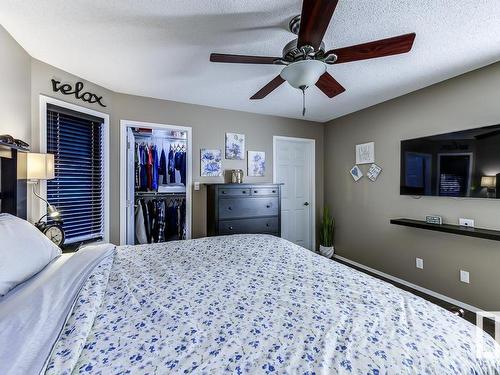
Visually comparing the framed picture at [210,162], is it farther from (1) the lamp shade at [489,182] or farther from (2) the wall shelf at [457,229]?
(1) the lamp shade at [489,182]

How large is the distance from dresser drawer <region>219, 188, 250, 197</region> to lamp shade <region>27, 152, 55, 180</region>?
1689mm

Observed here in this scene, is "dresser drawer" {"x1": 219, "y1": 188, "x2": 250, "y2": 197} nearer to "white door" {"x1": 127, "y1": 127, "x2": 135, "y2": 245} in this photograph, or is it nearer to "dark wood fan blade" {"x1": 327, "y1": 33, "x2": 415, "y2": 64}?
"white door" {"x1": 127, "y1": 127, "x2": 135, "y2": 245}

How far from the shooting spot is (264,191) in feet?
10.8

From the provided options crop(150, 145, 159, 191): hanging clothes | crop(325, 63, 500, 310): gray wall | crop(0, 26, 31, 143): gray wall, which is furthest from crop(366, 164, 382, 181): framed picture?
crop(0, 26, 31, 143): gray wall

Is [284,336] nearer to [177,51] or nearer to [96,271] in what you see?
[96,271]

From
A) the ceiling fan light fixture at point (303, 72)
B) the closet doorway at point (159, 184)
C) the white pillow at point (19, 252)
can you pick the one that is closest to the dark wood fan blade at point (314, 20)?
the ceiling fan light fixture at point (303, 72)

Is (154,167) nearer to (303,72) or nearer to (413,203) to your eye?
(303,72)

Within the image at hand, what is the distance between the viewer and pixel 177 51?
2010 mm

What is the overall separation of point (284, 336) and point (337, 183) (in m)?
3.48

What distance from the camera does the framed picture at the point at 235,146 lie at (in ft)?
11.6

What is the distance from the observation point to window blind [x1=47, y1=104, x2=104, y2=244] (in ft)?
7.89

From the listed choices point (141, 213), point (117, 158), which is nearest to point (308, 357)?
point (117, 158)

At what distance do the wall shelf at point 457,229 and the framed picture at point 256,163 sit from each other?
1932mm

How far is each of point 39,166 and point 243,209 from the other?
2.09 meters
